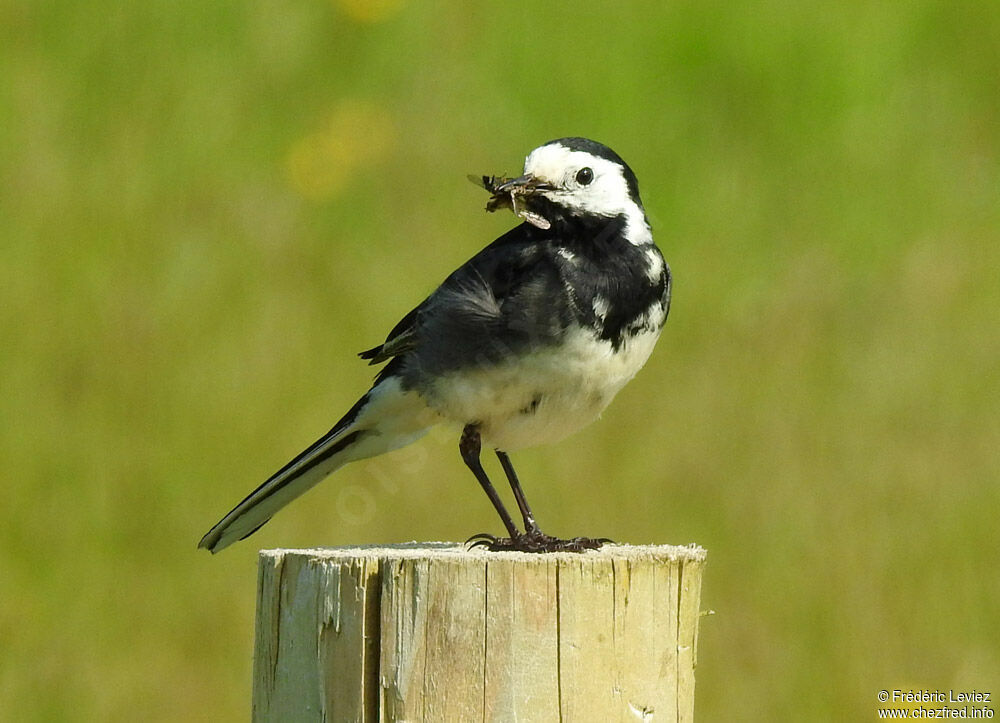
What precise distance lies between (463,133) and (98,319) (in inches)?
110

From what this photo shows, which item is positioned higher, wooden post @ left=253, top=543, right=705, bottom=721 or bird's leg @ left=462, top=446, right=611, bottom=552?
bird's leg @ left=462, top=446, right=611, bottom=552

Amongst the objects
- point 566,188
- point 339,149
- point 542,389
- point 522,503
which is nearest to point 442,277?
point 339,149

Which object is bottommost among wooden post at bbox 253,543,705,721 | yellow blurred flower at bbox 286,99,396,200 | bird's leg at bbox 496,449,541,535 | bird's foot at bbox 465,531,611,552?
wooden post at bbox 253,543,705,721

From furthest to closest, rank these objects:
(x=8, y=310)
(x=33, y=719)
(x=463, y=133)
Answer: (x=463, y=133), (x=8, y=310), (x=33, y=719)

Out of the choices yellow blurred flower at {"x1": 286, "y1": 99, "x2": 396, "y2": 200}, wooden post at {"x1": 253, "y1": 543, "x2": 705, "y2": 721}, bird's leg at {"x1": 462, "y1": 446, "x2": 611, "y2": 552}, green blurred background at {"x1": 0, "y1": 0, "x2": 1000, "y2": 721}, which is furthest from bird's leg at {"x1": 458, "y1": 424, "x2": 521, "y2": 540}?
yellow blurred flower at {"x1": 286, "y1": 99, "x2": 396, "y2": 200}

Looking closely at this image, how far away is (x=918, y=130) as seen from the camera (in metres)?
10.6

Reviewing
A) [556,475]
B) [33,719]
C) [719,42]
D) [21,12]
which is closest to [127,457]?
[33,719]

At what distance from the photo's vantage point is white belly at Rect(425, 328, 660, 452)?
444 centimetres

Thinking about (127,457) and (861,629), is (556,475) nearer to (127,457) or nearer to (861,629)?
(861,629)

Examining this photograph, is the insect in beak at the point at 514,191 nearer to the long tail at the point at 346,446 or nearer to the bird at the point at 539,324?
the bird at the point at 539,324

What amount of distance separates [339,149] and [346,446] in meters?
4.87

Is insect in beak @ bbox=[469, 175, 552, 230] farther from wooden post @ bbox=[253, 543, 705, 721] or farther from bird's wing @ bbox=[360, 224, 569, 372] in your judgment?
wooden post @ bbox=[253, 543, 705, 721]

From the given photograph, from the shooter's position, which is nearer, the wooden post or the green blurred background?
the wooden post

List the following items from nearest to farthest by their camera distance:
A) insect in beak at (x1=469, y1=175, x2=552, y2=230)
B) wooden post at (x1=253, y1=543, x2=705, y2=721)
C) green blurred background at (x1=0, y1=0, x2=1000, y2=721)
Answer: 1. wooden post at (x1=253, y1=543, x2=705, y2=721)
2. insect in beak at (x1=469, y1=175, x2=552, y2=230)
3. green blurred background at (x1=0, y1=0, x2=1000, y2=721)
